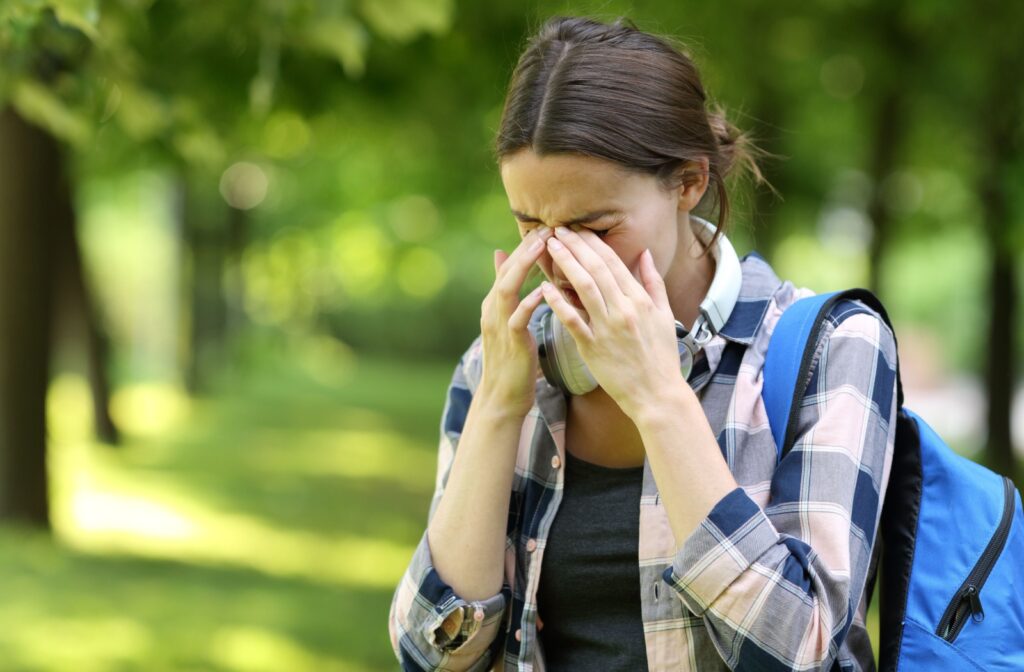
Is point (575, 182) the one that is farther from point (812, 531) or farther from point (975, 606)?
point (975, 606)

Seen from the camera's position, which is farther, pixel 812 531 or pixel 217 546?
pixel 217 546

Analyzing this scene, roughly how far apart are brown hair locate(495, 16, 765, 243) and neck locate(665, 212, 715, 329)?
0.45 feet

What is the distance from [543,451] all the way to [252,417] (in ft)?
47.7

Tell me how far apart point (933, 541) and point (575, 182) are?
2.66 feet

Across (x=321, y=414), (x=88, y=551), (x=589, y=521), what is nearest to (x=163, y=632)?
(x=88, y=551)

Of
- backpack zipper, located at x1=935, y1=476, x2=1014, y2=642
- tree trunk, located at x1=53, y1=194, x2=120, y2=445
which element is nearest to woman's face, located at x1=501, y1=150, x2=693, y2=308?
backpack zipper, located at x1=935, y1=476, x2=1014, y2=642

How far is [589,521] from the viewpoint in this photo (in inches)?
79.5

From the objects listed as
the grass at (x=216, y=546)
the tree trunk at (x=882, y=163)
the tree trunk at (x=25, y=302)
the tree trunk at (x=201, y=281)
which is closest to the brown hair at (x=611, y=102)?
the grass at (x=216, y=546)

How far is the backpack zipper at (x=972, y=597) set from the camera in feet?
5.92

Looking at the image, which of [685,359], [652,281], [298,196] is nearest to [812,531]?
[685,359]

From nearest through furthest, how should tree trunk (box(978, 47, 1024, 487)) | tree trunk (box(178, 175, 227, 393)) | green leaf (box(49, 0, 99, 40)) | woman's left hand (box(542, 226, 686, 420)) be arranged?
woman's left hand (box(542, 226, 686, 420)) → green leaf (box(49, 0, 99, 40)) → tree trunk (box(978, 47, 1024, 487)) → tree trunk (box(178, 175, 227, 393))

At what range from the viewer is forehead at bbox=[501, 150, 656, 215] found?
6.34 feet

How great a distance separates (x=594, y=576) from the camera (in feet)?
6.54

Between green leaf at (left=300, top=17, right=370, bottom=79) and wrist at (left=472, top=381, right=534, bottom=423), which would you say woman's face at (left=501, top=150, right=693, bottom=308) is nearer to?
wrist at (left=472, top=381, right=534, bottom=423)
